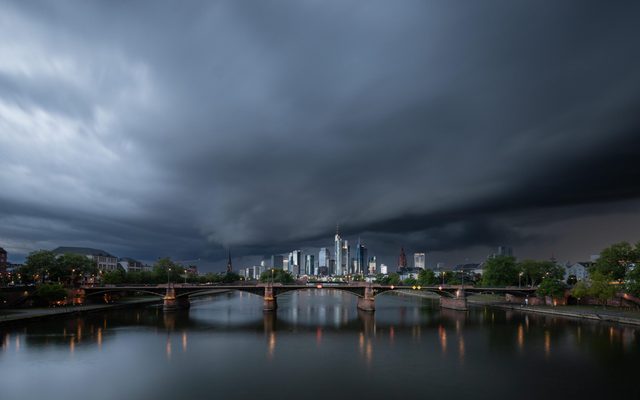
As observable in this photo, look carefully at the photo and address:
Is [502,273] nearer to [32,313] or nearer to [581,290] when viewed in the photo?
[581,290]

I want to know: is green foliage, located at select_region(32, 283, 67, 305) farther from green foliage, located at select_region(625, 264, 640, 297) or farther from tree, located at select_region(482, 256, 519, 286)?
tree, located at select_region(482, 256, 519, 286)

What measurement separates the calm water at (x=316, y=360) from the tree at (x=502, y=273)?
4857 cm

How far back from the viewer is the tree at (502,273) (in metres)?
119

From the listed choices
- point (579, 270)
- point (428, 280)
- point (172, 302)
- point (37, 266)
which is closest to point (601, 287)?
point (428, 280)

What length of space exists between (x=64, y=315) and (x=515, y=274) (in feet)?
378

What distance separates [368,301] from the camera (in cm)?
9806

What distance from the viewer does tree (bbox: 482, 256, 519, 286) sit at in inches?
4690

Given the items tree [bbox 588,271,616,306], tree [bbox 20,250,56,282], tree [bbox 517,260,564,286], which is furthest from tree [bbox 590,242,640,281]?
tree [bbox 20,250,56,282]

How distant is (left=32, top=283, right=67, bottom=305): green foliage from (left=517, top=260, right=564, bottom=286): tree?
4712 inches

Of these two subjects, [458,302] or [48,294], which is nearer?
[48,294]

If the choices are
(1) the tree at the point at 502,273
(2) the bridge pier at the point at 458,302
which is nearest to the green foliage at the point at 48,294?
(2) the bridge pier at the point at 458,302

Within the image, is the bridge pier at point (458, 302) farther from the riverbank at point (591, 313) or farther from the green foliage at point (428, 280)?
the green foliage at point (428, 280)

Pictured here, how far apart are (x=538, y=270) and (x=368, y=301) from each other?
57658 mm

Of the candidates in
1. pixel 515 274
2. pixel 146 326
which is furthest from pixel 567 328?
pixel 146 326
